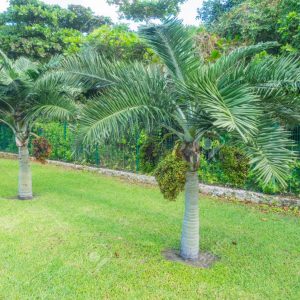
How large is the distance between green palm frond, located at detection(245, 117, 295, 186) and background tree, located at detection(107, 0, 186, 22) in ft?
66.1

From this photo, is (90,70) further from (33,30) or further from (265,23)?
(33,30)

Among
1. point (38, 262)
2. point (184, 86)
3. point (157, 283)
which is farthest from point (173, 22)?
point (38, 262)

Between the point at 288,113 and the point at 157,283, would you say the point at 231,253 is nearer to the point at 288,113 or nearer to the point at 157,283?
the point at 157,283

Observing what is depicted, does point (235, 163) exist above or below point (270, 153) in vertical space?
below

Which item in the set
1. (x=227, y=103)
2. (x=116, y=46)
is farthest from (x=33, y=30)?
(x=227, y=103)

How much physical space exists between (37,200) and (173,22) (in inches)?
224

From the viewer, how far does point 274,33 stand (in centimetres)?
1028

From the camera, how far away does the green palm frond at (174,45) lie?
4301mm

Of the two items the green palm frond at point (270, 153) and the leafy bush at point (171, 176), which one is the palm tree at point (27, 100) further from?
the green palm frond at point (270, 153)

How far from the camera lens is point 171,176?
432 cm

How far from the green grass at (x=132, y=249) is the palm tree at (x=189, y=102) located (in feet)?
2.49

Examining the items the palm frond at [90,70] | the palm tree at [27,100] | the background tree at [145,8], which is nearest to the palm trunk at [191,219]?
the palm frond at [90,70]

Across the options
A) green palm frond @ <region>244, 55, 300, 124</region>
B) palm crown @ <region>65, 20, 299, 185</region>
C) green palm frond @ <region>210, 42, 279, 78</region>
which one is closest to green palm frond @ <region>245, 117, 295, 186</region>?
palm crown @ <region>65, 20, 299, 185</region>

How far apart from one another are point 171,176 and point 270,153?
1.25 meters
